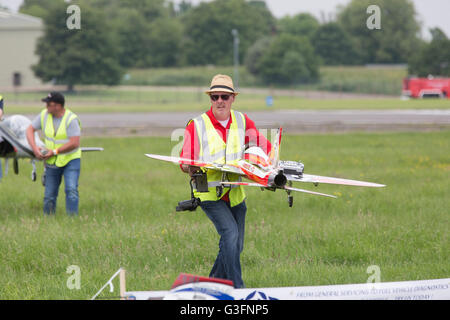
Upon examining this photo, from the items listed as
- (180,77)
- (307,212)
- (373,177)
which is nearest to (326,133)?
(373,177)

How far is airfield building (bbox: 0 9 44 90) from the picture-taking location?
84.2 meters

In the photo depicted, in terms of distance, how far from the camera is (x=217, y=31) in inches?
4205

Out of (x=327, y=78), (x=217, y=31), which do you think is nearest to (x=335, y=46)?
(x=217, y=31)

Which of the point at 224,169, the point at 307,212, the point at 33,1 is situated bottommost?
the point at 307,212

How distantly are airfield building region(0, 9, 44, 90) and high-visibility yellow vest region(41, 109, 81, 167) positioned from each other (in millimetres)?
77460

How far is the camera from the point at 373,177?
1463 centimetres

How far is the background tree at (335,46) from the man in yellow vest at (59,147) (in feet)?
330

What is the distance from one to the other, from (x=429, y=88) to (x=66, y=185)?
61830mm

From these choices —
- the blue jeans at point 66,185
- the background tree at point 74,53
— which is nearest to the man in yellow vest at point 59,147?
the blue jeans at point 66,185

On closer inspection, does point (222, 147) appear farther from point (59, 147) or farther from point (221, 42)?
point (221, 42)

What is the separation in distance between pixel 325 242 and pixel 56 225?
3865mm

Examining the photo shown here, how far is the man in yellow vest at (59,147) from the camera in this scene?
9992 millimetres

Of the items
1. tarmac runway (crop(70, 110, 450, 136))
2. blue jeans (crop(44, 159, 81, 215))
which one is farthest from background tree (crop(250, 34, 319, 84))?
blue jeans (crop(44, 159, 81, 215))
